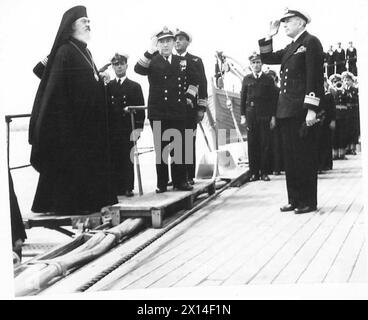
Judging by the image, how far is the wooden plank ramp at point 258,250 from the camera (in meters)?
2.89

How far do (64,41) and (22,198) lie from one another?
92 centimetres

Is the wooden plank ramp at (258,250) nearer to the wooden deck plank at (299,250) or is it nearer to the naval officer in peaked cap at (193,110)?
the wooden deck plank at (299,250)

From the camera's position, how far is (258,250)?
3082 mm

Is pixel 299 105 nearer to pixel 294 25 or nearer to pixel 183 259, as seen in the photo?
pixel 294 25

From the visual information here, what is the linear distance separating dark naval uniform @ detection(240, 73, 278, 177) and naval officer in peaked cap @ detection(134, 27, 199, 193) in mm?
789

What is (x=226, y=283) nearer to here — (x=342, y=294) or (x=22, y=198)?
(x=342, y=294)

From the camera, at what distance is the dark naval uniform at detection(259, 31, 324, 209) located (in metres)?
3.45

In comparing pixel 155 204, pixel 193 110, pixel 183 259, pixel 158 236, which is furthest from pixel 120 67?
pixel 183 259

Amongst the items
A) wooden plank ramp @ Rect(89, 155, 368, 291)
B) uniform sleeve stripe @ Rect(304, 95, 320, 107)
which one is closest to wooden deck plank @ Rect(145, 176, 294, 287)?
wooden plank ramp @ Rect(89, 155, 368, 291)

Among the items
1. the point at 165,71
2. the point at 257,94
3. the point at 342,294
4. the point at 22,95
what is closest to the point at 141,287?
the point at 342,294

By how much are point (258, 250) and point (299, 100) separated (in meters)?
0.96

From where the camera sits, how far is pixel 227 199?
166 inches

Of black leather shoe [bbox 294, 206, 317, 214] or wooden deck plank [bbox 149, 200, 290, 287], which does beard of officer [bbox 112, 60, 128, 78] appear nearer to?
wooden deck plank [bbox 149, 200, 290, 287]

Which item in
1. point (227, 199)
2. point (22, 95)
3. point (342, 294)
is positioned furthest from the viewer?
point (227, 199)
